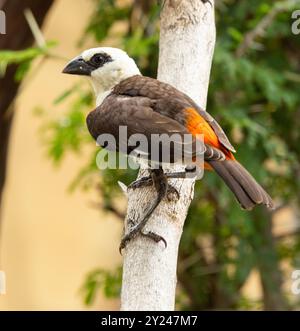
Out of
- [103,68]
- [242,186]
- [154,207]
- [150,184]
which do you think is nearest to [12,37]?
[103,68]

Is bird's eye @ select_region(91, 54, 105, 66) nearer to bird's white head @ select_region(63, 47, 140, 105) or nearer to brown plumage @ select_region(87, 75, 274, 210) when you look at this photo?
bird's white head @ select_region(63, 47, 140, 105)

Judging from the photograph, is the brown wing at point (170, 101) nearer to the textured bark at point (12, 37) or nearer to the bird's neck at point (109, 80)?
the bird's neck at point (109, 80)

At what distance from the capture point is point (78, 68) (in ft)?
8.09

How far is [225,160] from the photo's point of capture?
7.03 ft

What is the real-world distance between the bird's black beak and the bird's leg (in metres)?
0.41

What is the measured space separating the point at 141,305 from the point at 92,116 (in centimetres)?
59

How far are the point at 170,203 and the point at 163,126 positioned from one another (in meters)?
0.19

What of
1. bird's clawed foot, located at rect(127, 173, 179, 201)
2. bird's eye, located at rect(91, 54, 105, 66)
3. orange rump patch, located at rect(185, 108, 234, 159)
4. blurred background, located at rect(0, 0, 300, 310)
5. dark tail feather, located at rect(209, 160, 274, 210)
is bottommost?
dark tail feather, located at rect(209, 160, 274, 210)

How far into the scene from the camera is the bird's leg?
6.71 ft

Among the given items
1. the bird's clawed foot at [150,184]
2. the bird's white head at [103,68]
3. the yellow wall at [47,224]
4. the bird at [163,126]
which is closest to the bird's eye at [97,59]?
the bird's white head at [103,68]

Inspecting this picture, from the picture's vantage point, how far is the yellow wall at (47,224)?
6602 millimetres

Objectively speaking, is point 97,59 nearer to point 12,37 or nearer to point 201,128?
point 201,128

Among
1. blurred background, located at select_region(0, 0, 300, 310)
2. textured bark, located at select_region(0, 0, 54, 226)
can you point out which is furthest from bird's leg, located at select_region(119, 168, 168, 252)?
textured bark, located at select_region(0, 0, 54, 226)
